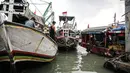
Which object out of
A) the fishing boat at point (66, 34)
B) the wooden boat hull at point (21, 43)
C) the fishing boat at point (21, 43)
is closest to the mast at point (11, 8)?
the fishing boat at point (21, 43)

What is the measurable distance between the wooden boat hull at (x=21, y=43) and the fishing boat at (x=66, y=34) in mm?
7063

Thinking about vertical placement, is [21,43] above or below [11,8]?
below

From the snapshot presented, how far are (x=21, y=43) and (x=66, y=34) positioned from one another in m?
11.4

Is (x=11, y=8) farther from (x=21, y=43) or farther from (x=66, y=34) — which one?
(x=66, y=34)

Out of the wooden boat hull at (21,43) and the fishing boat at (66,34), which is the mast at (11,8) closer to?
the wooden boat hull at (21,43)

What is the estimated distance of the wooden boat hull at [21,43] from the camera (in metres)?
5.82

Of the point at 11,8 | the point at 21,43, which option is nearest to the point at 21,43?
the point at 21,43

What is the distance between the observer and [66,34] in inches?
697

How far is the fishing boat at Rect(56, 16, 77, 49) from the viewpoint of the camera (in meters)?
14.9

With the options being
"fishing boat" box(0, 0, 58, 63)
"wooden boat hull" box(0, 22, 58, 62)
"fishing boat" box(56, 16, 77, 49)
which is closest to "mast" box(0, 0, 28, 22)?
"fishing boat" box(0, 0, 58, 63)

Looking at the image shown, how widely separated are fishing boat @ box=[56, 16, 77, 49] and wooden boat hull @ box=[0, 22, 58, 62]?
706cm

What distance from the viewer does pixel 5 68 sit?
7539 millimetres

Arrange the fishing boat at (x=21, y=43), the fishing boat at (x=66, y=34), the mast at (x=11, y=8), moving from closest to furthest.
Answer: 1. the fishing boat at (x=21, y=43)
2. the mast at (x=11, y=8)
3. the fishing boat at (x=66, y=34)

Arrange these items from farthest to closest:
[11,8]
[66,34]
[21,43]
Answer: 1. [66,34]
2. [11,8]
3. [21,43]
